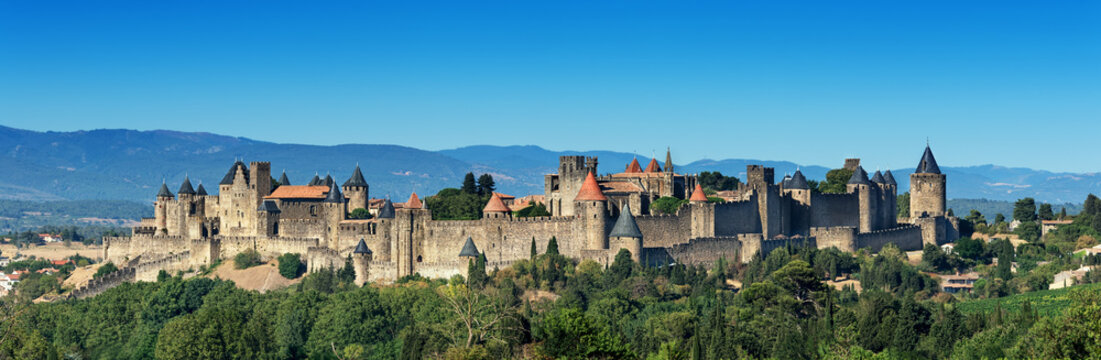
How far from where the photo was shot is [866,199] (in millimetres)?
71562

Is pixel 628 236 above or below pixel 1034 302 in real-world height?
above

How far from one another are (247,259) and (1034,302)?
38443 millimetres

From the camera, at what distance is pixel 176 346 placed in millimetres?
56562

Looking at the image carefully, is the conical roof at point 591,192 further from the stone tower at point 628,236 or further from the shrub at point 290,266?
the shrub at point 290,266

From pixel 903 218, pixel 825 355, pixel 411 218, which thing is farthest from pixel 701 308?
pixel 903 218

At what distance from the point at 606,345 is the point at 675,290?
67.2 feet

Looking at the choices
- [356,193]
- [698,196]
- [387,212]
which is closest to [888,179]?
[698,196]

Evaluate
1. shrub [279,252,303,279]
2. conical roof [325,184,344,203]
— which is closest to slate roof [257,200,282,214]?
conical roof [325,184,344,203]

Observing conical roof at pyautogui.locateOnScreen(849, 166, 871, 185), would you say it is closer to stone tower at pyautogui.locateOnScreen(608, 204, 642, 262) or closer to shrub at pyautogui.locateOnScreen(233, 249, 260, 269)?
stone tower at pyautogui.locateOnScreen(608, 204, 642, 262)

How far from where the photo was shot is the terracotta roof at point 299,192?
241 feet

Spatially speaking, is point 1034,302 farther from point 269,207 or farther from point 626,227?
point 269,207

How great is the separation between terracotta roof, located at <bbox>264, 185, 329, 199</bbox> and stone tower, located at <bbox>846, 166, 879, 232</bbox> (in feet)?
92.1

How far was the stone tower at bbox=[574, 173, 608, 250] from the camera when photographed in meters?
62.2

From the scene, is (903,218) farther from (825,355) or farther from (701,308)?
(825,355)
